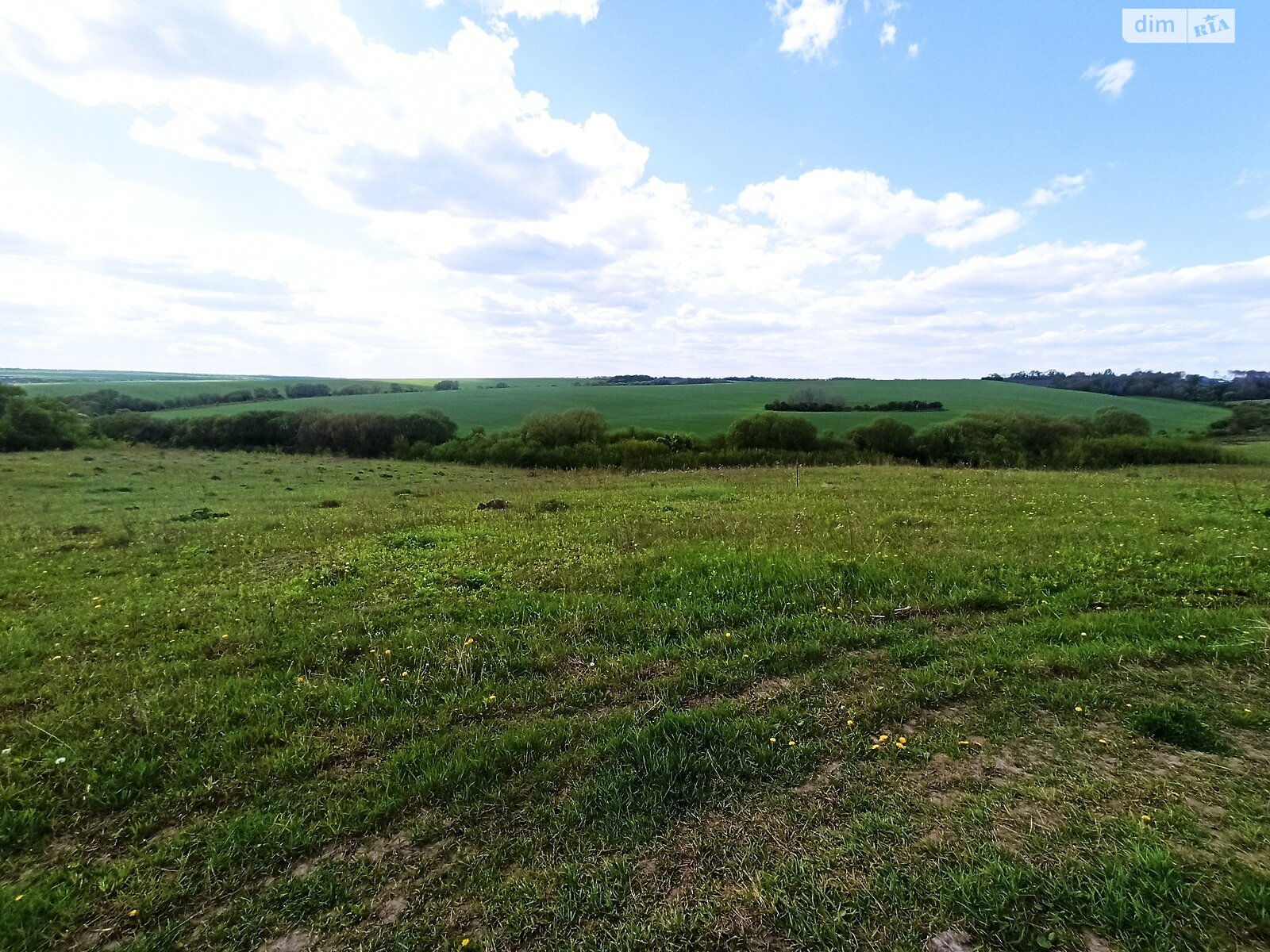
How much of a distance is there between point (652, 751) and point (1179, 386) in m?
127

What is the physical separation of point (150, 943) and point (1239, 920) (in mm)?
5983

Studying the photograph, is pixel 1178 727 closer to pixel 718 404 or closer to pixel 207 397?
pixel 718 404

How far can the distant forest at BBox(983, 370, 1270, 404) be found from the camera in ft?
287

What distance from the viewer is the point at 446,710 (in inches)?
216

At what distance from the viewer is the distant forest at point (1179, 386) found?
87550 millimetres

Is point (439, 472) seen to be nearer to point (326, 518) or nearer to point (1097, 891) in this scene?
point (326, 518)

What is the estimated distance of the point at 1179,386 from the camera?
307ft

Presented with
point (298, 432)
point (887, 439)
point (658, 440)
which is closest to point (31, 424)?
point (298, 432)

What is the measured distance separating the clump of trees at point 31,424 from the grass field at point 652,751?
5702cm

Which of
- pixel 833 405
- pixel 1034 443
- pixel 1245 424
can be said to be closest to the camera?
pixel 1034 443

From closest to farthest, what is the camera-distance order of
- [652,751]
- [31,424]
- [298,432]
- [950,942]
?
[950,942]
[652,751]
[31,424]
[298,432]

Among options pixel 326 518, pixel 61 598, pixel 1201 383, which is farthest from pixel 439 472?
pixel 1201 383

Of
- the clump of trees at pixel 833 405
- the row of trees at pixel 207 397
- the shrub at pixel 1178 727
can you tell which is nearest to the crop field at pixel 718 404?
the clump of trees at pixel 833 405

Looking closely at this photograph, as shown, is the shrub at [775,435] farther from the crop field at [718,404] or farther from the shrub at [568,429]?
the shrub at [568,429]
